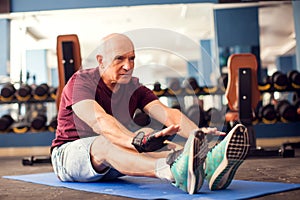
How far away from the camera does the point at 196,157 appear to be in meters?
1.56

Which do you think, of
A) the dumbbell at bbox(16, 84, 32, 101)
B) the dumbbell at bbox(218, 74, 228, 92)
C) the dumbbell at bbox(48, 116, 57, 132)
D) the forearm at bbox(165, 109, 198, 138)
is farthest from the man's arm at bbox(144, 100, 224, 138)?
the dumbbell at bbox(16, 84, 32, 101)

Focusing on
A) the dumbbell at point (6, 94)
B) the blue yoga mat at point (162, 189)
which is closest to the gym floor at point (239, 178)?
the blue yoga mat at point (162, 189)

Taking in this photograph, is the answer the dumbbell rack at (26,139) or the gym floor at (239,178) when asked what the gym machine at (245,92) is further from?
the dumbbell rack at (26,139)

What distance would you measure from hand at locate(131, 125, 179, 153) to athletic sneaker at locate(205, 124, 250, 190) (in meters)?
0.22

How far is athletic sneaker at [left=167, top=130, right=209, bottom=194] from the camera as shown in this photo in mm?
1558

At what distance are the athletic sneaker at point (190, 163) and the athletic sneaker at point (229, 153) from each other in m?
0.05

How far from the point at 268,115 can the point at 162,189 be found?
3.27 metres

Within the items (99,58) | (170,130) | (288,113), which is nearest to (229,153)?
(170,130)

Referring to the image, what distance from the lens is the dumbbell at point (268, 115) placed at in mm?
4883

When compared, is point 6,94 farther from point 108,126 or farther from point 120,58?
point 108,126

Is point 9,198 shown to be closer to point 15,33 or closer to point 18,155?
point 18,155

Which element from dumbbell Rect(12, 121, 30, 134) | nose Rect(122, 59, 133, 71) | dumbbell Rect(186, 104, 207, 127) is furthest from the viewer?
dumbbell Rect(12, 121, 30, 134)

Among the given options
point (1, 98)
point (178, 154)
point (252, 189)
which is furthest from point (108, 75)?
point (1, 98)

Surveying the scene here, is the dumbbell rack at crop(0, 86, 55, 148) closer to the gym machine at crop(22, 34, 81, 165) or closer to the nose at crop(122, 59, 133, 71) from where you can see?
the gym machine at crop(22, 34, 81, 165)
